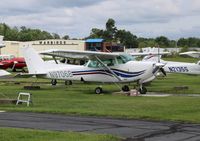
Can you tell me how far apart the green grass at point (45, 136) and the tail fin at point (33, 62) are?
67.8ft

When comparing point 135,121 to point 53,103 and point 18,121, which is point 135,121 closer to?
point 18,121

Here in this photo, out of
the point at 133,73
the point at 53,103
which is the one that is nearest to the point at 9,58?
the point at 133,73

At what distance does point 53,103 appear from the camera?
22719 millimetres

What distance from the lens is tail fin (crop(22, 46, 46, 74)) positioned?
34.4 metres

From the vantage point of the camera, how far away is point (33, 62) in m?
34.9

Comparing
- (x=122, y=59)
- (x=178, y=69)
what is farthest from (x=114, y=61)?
(x=178, y=69)

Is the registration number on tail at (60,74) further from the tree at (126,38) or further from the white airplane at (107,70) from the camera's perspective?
the tree at (126,38)

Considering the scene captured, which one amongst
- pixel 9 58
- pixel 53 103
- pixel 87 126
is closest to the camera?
Answer: pixel 87 126

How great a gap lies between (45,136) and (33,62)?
74.1ft

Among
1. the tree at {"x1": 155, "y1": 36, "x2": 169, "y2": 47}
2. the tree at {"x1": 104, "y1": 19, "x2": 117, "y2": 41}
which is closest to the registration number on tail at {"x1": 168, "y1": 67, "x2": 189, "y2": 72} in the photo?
the tree at {"x1": 104, "y1": 19, "x2": 117, "y2": 41}

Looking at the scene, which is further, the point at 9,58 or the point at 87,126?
the point at 9,58

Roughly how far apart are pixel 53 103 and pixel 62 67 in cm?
1043

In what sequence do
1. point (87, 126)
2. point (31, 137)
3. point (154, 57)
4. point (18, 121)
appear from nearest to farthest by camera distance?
1. point (31, 137)
2. point (87, 126)
3. point (18, 121)
4. point (154, 57)

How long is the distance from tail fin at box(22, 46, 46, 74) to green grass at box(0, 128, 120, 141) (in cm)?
2066
